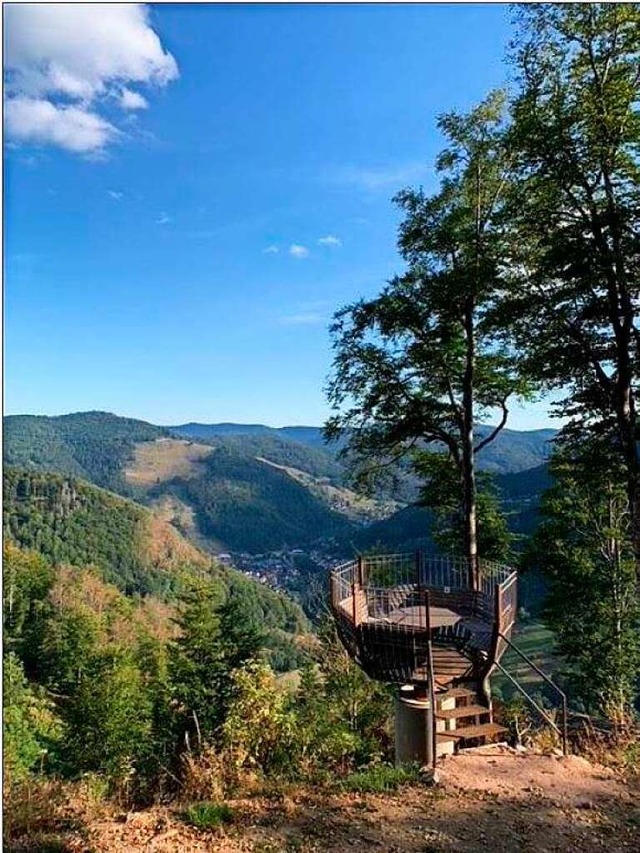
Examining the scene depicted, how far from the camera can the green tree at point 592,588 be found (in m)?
13.7

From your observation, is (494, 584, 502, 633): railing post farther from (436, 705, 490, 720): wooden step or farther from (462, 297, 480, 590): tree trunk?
(462, 297, 480, 590): tree trunk

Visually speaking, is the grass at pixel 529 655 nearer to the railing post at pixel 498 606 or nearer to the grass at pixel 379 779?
the railing post at pixel 498 606

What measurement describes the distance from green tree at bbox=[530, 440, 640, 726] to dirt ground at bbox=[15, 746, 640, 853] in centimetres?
917

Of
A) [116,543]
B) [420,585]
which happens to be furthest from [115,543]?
[420,585]

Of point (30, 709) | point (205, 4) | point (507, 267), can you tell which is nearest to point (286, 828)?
point (205, 4)

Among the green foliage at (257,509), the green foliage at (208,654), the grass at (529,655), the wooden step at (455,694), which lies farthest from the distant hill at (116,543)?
the wooden step at (455,694)

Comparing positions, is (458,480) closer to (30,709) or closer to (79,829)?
(79,829)

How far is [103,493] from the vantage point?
111m

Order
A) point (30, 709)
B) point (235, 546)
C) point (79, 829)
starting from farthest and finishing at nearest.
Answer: point (235, 546) < point (30, 709) < point (79, 829)

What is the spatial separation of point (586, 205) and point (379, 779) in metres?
6.39

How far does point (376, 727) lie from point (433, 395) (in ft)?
18.3

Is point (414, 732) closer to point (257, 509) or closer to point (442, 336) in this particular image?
point (442, 336)

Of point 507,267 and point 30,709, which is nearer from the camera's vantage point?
point 507,267

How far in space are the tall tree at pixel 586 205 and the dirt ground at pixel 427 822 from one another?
9.13ft
